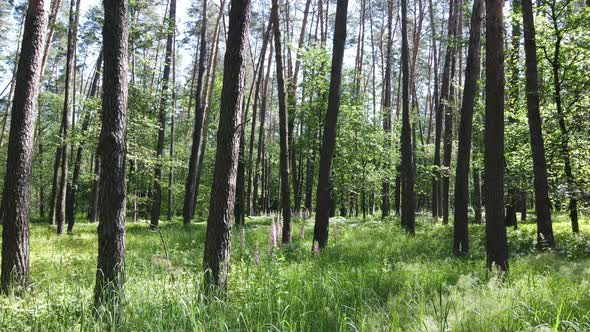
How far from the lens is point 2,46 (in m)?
25.4

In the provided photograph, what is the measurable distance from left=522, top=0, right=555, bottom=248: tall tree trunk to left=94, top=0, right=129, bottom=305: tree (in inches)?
378

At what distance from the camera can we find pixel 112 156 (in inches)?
166

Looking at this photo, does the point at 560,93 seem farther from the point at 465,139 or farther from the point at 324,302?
the point at 324,302

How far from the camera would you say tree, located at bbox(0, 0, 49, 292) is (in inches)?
218

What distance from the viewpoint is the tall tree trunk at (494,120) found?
6637 millimetres

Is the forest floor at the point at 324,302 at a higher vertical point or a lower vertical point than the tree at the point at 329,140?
lower

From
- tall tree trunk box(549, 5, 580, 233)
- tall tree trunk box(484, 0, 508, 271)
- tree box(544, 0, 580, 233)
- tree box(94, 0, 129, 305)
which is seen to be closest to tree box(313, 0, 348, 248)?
tall tree trunk box(484, 0, 508, 271)

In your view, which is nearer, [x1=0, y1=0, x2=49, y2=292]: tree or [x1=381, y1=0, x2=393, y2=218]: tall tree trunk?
[x1=0, y1=0, x2=49, y2=292]: tree

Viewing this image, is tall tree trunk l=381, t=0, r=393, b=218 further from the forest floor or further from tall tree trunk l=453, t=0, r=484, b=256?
the forest floor

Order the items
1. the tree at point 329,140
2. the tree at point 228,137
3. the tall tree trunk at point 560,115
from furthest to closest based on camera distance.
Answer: the tall tree trunk at point 560,115
the tree at point 329,140
the tree at point 228,137

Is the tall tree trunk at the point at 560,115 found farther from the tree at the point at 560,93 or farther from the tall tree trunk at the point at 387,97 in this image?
the tall tree trunk at the point at 387,97

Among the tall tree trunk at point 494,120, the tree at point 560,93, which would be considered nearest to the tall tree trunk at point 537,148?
the tree at point 560,93

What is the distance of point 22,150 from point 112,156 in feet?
8.55

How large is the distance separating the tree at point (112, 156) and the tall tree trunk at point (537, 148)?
959cm
